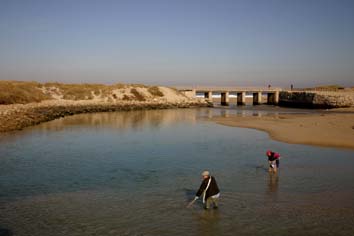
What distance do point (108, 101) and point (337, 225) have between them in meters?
63.1

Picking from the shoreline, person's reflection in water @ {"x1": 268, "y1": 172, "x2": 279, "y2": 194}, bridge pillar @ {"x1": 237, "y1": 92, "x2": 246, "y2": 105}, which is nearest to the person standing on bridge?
person's reflection in water @ {"x1": 268, "y1": 172, "x2": 279, "y2": 194}

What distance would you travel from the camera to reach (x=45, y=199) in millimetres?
11508

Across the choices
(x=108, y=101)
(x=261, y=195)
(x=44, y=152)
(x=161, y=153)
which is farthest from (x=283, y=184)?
(x=108, y=101)

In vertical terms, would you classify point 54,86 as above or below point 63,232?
above

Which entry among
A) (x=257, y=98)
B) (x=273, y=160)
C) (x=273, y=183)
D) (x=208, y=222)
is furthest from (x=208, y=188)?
(x=257, y=98)

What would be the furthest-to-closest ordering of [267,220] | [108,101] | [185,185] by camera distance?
[108,101], [185,185], [267,220]

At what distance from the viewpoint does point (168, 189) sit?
12.6 m

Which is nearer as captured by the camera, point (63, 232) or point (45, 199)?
point (63, 232)

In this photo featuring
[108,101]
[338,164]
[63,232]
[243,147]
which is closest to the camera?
[63,232]

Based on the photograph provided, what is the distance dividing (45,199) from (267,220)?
7362 mm

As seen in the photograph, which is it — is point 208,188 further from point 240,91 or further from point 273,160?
point 240,91

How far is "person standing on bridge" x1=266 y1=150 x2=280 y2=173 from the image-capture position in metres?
14.6

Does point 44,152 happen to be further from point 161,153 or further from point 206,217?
point 206,217

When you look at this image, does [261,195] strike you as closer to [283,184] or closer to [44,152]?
[283,184]
